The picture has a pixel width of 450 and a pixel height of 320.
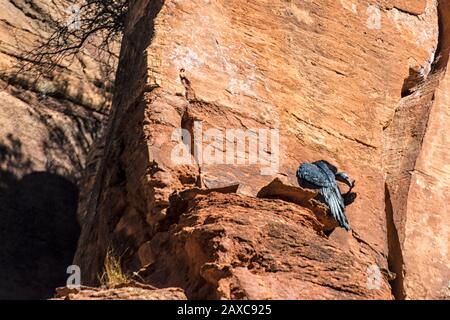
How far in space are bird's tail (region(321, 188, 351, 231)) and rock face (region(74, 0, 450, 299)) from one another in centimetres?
11

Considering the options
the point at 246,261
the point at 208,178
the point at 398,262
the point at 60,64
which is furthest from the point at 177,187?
the point at 60,64

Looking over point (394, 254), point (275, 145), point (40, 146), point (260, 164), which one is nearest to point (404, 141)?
point (394, 254)

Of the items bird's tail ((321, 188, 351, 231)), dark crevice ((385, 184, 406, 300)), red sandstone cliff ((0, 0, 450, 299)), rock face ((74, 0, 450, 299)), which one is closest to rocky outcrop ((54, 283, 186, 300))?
red sandstone cliff ((0, 0, 450, 299))

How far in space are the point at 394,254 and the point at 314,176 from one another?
882 mm

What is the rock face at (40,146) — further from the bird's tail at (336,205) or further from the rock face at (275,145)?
the bird's tail at (336,205)

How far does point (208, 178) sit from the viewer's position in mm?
9094

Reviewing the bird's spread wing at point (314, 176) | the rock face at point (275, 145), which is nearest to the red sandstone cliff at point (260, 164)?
the rock face at point (275, 145)

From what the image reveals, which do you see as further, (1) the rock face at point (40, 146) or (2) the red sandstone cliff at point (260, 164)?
(1) the rock face at point (40, 146)

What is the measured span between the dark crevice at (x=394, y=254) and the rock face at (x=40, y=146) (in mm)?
3320

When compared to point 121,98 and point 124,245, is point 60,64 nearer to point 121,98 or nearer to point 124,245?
point 121,98

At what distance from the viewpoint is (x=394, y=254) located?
9789 mm

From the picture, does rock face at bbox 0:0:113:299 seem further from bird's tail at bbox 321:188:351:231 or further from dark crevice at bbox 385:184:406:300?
dark crevice at bbox 385:184:406:300

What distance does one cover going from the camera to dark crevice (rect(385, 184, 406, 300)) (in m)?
9.51

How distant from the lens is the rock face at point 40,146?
11.8 metres
